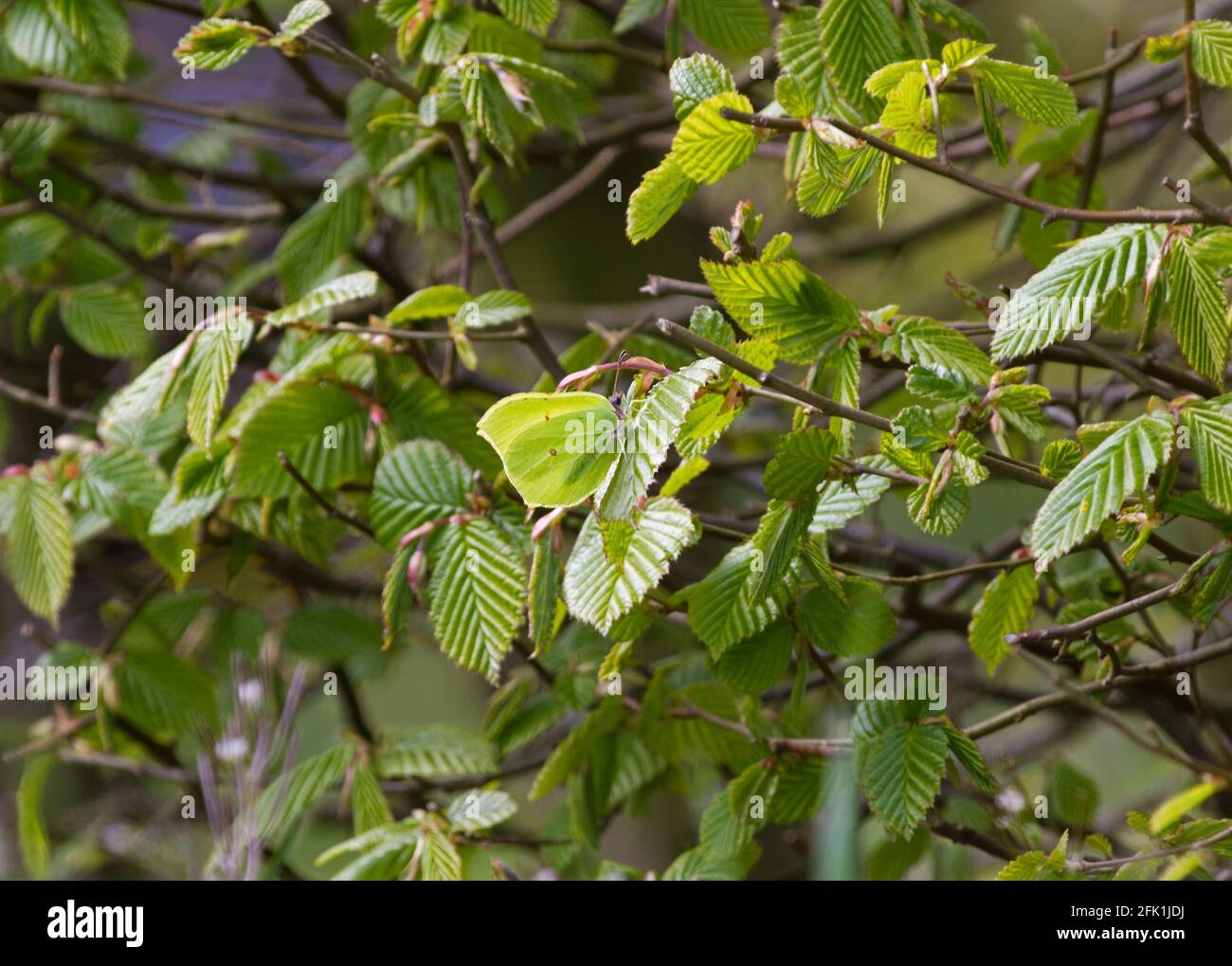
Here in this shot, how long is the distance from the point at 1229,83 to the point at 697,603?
622 millimetres

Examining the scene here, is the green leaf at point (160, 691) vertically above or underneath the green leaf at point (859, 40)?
underneath

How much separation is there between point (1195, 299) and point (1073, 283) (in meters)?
0.09

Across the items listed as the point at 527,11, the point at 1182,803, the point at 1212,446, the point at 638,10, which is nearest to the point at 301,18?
the point at 527,11

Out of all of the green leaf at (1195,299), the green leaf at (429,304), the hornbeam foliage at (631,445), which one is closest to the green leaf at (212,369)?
the hornbeam foliage at (631,445)

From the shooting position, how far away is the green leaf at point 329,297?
1.18 meters

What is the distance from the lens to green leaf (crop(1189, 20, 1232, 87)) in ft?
3.10

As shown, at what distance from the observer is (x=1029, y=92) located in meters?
0.93

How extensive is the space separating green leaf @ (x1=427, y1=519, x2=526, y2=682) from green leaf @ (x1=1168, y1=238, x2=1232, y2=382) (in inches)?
23.6

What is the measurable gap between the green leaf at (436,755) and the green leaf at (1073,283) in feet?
2.83

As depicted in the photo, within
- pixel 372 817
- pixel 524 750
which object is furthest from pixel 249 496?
pixel 524 750

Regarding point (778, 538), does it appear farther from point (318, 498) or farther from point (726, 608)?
point (318, 498)

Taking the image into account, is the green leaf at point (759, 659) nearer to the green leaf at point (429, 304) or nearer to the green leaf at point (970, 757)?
the green leaf at point (970, 757)
